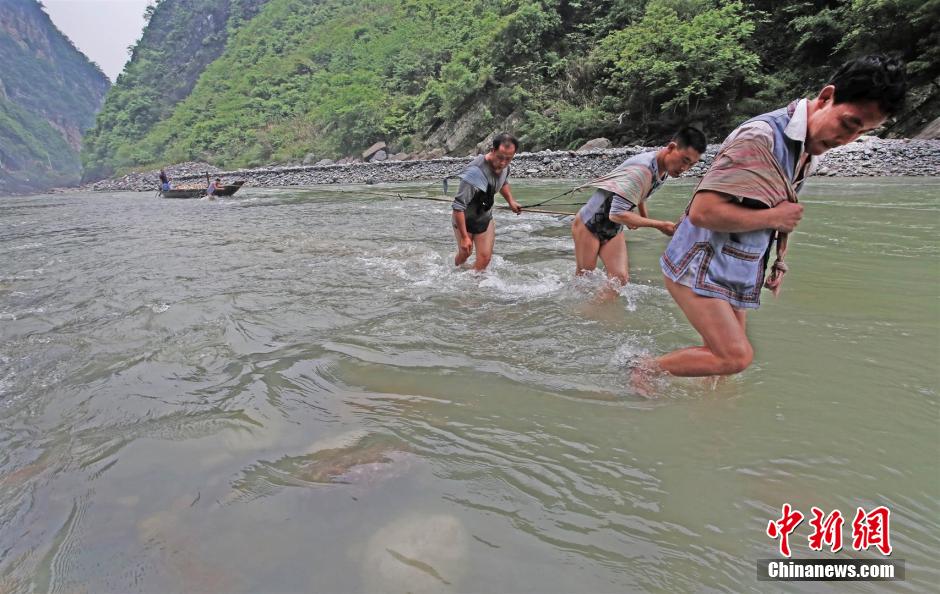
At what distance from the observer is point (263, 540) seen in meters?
1.86

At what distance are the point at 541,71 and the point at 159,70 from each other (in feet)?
290

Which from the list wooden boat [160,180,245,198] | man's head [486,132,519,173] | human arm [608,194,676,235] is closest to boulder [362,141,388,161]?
wooden boat [160,180,245,198]

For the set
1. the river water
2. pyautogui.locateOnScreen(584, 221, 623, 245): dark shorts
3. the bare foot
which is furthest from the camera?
pyautogui.locateOnScreen(584, 221, 623, 245): dark shorts

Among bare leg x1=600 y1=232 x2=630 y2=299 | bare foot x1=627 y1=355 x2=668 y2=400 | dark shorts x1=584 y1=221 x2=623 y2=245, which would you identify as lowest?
bare foot x1=627 y1=355 x2=668 y2=400

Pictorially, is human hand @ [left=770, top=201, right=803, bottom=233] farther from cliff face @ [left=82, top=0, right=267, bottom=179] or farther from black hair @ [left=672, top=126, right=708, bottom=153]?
cliff face @ [left=82, top=0, right=267, bottom=179]

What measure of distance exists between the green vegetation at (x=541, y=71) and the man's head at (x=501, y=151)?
590 inches

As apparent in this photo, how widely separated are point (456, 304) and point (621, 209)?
174cm

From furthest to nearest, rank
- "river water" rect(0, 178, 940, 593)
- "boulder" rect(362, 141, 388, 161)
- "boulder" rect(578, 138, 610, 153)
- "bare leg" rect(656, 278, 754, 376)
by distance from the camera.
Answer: "boulder" rect(362, 141, 388, 161)
"boulder" rect(578, 138, 610, 153)
"bare leg" rect(656, 278, 754, 376)
"river water" rect(0, 178, 940, 593)

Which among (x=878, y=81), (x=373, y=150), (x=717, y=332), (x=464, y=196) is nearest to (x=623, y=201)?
(x=717, y=332)

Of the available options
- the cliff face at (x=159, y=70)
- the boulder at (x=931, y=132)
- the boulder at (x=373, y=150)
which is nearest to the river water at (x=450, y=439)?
the boulder at (x=931, y=132)

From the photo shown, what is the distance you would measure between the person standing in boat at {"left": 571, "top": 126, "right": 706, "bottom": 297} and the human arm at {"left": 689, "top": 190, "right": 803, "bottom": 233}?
4.35ft

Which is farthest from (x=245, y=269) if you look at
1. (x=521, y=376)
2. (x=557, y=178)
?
(x=557, y=178)

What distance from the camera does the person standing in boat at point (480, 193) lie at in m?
5.08

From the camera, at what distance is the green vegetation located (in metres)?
20.6
